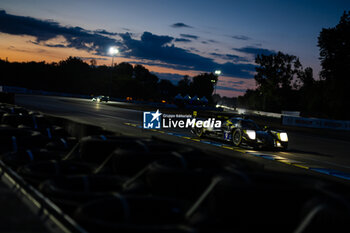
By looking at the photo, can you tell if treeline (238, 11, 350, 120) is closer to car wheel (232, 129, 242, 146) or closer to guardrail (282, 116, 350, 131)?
guardrail (282, 116, 350, 131)

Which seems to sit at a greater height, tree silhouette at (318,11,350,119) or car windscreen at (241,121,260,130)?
tree silhouette at (318,11,350,119)

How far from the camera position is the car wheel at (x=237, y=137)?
16.1 meters

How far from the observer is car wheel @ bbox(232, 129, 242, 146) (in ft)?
52.8

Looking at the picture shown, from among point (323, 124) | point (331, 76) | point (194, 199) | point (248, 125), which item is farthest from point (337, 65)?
point (194, 199)

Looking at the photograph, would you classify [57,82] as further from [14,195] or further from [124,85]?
[14,195]

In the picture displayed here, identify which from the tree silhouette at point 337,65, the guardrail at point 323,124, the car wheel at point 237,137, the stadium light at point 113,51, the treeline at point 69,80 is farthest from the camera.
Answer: the treeline at point 69,80

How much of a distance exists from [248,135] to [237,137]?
79 cm

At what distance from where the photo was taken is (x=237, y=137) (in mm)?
16312

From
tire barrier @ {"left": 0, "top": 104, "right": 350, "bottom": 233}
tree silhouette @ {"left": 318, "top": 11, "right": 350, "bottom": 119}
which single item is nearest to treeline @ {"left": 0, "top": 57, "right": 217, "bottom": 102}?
tree silhouette @ {"left": 318, "top": 11, "right": 350, "bottom": 119}

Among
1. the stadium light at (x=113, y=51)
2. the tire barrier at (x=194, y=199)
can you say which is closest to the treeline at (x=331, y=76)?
the stadium light at (x=113, y=51)

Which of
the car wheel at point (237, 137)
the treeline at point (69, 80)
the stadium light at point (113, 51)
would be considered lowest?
the car wheel at point (237, 137)

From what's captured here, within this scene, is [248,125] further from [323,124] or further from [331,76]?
[331,76]

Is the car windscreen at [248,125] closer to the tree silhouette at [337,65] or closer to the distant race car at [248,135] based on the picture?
the distant race car at [248,135]

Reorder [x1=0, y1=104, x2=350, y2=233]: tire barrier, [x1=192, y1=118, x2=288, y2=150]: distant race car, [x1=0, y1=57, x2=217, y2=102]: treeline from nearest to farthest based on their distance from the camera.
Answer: [x1=0, y1=104, x2=350, y2=233]: tire barrier → [x1=192, y1=118, x2=288, y2=150]: distant race car → [x1=0, y1=57, x2=217, y2=102]: treeline
